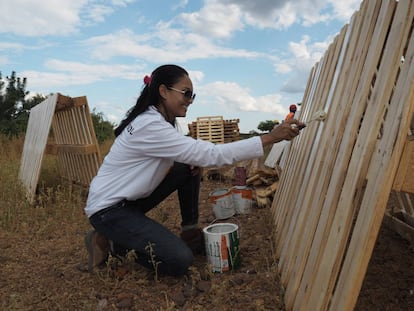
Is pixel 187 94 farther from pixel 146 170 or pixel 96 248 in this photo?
pixel 96 248

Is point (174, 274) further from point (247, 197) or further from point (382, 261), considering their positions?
point (247, 197)

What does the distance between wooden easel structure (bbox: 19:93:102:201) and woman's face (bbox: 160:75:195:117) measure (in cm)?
318

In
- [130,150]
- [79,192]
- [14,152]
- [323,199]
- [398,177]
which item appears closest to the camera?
[398,177]

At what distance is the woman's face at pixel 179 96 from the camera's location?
9.22ft

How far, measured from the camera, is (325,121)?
238 cm

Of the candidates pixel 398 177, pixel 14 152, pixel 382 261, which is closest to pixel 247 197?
pixel 382 261

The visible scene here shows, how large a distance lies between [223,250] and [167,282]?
1.50ft

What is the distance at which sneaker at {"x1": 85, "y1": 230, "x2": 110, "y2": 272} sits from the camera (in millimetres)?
3084

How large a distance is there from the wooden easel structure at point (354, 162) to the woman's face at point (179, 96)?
3.09 feet

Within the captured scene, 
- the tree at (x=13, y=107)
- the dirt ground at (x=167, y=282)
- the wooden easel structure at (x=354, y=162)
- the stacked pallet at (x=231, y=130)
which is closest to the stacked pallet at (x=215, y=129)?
the stacked pallet at (x=231, y=130)

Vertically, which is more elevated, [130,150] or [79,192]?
[130,150]

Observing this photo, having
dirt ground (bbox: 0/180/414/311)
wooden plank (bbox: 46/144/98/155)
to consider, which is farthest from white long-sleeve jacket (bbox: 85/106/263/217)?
wooden plank (bbox: 46/144/98/155)

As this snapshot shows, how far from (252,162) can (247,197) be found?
2.61 m

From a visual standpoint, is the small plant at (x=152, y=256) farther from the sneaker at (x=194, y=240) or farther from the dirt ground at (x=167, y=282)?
the sneaker at (x=194, y=240)
